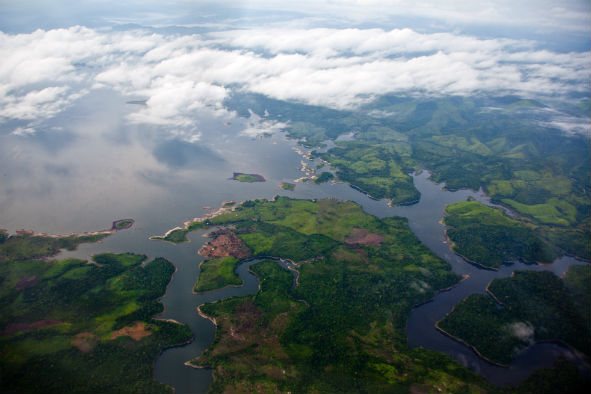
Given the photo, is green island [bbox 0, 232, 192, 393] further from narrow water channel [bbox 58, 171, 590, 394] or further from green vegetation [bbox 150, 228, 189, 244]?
green vegetation [bbox 150, 228, 189, 244]

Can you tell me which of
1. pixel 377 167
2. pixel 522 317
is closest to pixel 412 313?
pixel 522 317

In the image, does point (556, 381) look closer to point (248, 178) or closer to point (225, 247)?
point (225, 247)

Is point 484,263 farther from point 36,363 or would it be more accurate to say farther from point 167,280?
point 36,363

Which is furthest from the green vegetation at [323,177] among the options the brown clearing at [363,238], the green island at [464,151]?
the brown clearing at [363,238]

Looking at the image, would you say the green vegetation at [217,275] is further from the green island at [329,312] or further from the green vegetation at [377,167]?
the green vegetation at [377,167]

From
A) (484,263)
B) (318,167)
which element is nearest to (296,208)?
(318,167)

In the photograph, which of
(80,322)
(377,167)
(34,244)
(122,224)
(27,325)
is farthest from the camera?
(377,167)

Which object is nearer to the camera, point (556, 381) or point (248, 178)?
point (556, 381)
